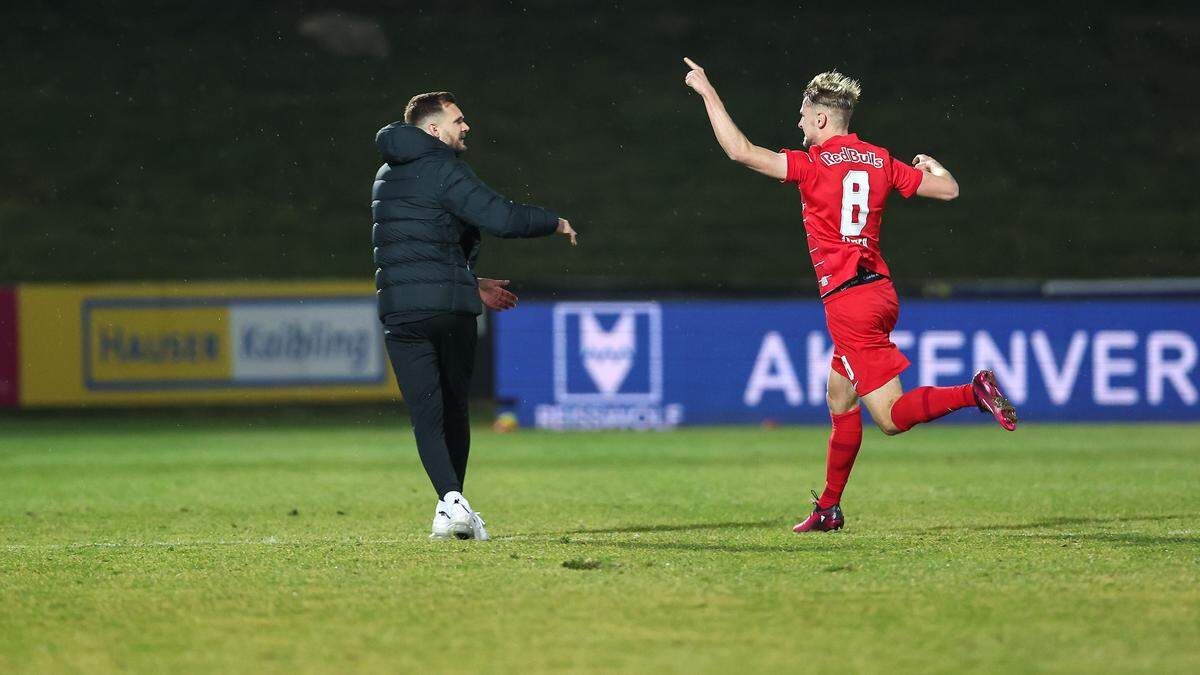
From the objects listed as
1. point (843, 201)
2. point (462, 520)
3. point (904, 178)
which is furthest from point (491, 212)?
point (904, 178)

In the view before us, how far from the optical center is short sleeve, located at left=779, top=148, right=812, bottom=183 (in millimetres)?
6172

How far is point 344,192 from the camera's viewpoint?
2138cm

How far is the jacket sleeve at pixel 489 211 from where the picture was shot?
19.7ft

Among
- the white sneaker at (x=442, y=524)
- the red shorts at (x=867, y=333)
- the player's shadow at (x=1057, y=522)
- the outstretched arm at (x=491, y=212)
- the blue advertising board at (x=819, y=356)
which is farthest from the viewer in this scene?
the blue advertising board at (x=819, y=356)

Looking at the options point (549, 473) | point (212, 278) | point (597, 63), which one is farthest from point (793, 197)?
point (549, 473)

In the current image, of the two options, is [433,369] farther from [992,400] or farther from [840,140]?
[992,400]

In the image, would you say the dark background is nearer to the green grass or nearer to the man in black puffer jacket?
the green grass

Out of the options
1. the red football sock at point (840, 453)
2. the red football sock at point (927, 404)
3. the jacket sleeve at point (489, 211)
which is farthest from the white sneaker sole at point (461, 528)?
→ the red football sock at point (927, 404)

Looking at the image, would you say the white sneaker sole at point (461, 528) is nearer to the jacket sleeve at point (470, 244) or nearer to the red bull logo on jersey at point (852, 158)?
the jacket sleeve at point (470, 244)

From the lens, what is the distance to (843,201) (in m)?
6.29

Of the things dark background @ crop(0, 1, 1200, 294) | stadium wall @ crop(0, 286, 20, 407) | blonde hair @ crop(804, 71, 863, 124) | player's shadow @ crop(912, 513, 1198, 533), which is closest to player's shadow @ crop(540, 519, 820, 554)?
player's shadow @ crop(912, 513, 1198, 533)

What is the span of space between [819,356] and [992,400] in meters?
8.60

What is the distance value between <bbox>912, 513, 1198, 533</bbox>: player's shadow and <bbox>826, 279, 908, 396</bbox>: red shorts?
0.72 m

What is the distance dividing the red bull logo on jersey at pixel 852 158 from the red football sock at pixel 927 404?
0.95 m
